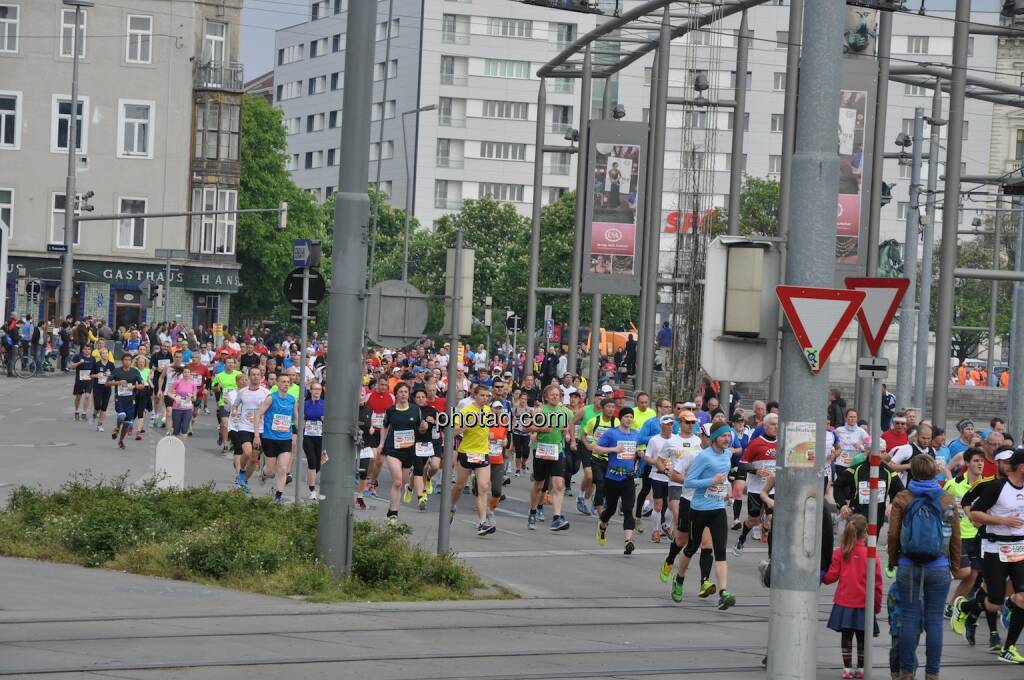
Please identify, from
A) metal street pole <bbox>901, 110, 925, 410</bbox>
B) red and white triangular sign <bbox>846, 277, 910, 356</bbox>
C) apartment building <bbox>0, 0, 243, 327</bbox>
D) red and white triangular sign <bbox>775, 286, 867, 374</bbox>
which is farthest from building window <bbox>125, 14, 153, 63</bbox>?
red and white triangular sign <bbox>775, 286, 867, 374</bbox>

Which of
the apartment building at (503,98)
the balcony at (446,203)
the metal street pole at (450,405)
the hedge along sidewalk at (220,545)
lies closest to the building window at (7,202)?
the apartment building at (503,98)

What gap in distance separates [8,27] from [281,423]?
2058 inches

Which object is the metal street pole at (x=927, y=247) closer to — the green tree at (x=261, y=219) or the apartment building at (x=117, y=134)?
the apartment building at (x=117, y=134)

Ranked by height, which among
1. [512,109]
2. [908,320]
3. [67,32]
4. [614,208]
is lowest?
[908,320]

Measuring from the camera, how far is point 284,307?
90938mm

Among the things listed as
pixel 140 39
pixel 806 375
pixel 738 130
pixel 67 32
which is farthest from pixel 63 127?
pixel 806 375

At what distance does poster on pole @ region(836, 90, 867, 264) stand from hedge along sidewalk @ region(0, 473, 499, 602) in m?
11.4

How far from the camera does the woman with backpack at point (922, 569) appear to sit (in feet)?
37.7

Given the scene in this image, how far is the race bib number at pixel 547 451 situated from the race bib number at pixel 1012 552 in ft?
29.8

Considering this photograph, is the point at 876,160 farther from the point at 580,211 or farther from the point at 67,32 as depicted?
the point at 67,32

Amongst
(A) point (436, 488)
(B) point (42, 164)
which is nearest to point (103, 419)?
(A) point (436, 488)

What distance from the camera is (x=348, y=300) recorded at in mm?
14547

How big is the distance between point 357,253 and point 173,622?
3762 mm

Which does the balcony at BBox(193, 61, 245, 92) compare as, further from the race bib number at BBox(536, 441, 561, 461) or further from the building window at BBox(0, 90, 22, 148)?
the race bib number at BBox(536, 441, 561, 461)
